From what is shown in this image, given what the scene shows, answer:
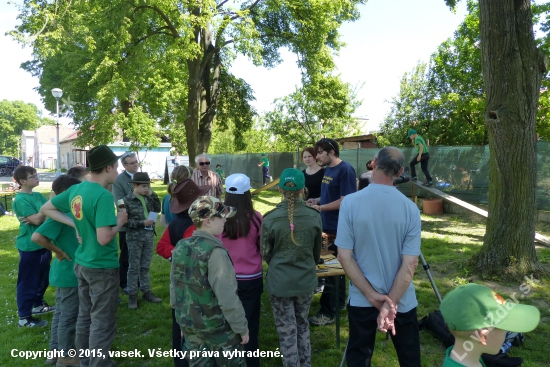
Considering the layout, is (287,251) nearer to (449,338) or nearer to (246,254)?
(246,254)

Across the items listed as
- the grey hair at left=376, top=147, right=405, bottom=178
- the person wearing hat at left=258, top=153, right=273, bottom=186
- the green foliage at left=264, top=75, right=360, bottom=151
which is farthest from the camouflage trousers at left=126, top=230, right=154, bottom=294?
the green foliage at left=264, top=75, right=360, bottom=151

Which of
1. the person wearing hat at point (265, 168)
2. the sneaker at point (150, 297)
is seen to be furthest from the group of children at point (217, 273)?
the person wearing hat at point (265, 168)

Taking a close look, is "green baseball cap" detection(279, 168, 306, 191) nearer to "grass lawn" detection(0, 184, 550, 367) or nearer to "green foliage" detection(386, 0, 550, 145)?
"grass lawn" detection(0, 184, 550, 367)

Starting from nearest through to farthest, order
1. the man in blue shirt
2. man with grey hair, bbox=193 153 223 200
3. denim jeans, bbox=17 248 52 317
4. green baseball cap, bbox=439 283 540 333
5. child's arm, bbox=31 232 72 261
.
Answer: green baseball cap, bbox=439 283 540 333 < child's arm, bbox=31 232 72 261 < the man in blue shirt < denim jeans, bbox=17 248 52 317 < man with grey hair, bbox=193 153 223 200

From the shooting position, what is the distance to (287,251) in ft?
10.1

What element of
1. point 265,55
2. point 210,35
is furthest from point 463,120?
point 210,35

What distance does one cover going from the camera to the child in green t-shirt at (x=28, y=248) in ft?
14.6

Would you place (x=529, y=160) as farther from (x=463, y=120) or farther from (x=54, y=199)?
(x=463, y=120)

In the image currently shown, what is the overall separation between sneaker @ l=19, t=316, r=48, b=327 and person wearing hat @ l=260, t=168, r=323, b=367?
3182 mm

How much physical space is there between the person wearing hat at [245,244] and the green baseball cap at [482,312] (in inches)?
65.4

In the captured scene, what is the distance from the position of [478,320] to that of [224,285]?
1327 mm

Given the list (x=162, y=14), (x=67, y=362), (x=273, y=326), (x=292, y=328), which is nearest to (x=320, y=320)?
(x=273, y=326)

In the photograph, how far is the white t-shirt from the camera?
7.94 feet

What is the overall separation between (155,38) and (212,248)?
15.4 metres
